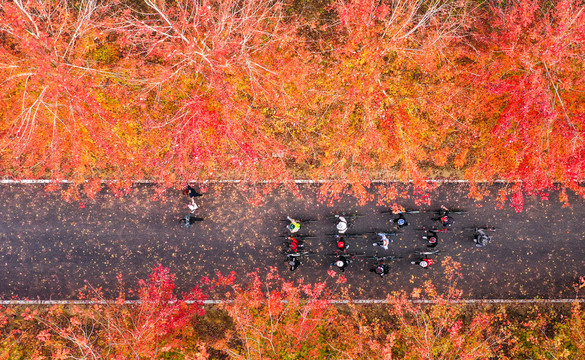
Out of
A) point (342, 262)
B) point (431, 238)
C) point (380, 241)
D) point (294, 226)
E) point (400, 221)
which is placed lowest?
point (342, 262)

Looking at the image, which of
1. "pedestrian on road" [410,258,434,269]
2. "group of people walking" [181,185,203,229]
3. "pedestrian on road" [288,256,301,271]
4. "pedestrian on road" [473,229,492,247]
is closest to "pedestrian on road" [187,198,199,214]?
"group of people walking" [181,185,203,229]

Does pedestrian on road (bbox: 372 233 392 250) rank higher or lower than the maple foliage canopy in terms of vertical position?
lower

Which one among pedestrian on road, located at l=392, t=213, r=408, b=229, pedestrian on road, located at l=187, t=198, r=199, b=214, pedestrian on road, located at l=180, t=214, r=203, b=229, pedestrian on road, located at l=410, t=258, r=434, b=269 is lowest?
pedestrian on road, located at l=410, t=258, r=434, b=269

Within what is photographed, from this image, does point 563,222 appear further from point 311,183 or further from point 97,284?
point 97,284

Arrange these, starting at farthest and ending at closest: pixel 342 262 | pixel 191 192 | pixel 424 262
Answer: pixel 424 262 → pixel 342 262 → pixel 191 192

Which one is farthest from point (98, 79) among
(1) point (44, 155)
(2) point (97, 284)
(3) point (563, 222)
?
(3) point (563, 222)

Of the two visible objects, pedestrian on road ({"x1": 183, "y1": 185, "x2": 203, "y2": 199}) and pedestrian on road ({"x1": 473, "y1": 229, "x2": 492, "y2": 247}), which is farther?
pedestrian on road ({"x1": 473, "y1": 229, "x2": 492, "y2": 247})

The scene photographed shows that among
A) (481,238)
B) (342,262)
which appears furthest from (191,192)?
(481,238)

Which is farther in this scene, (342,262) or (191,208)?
(191,208)

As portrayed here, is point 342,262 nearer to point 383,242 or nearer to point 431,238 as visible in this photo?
point 383,242

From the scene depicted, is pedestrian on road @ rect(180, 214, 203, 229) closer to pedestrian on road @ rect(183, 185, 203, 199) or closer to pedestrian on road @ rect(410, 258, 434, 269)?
pedestrian on road @ rect(183, 185, 203, 199)
